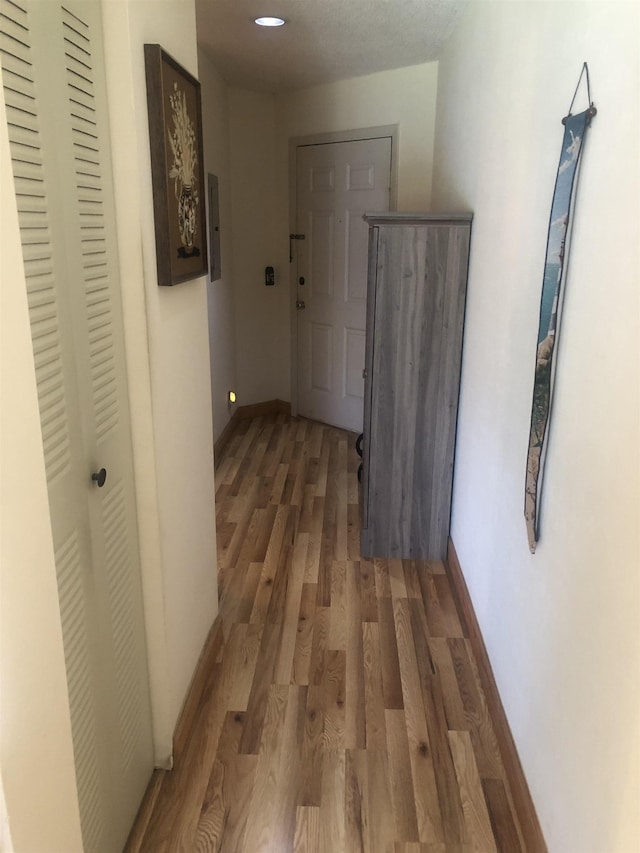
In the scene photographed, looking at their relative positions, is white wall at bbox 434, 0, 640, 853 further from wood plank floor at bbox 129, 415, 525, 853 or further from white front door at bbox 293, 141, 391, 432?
white front door at bbox 293, 141, 391, 432

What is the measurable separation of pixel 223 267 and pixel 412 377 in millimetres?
2111

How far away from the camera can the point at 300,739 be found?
1.90 m

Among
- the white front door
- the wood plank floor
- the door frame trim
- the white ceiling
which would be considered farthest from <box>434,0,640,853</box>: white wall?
the white front door

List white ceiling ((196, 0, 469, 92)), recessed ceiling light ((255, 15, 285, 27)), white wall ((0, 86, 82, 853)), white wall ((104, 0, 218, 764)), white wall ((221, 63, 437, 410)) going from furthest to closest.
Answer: white wall ((221, 63, 437, 410)), recessed ceiling light ((255, 15, 285, 27)), white ceiling ((196, 0, 469, 92)), white wall ((104, 0, 218, 764)), white wall ((0, 86, 82, 853))

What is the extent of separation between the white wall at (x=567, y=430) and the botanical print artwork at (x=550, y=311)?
38mm

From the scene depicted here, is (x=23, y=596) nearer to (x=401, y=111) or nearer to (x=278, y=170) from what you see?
(x=401, y=111)

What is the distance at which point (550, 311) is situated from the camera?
145 cm

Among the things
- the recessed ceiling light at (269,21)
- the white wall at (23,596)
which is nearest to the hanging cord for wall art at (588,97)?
the white wall at (23,596)

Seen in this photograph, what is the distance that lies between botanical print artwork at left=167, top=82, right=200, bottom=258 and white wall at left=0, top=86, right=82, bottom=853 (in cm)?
91

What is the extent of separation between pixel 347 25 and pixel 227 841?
10.7ft

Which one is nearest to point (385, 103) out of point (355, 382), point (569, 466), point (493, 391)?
point (355, 382)

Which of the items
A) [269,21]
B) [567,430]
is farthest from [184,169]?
[269,21]

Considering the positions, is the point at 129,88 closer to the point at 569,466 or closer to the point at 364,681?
the point at 569,466

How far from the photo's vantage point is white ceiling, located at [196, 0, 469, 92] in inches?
108
